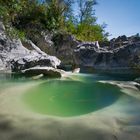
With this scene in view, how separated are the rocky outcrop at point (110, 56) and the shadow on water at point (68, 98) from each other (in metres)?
13.3

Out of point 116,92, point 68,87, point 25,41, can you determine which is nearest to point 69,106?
point 116,92

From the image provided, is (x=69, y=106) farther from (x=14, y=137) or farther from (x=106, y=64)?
(x=106, y=64)

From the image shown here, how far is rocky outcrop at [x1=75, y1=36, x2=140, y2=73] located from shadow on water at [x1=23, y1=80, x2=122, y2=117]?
13.3m

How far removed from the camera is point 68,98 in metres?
8.11

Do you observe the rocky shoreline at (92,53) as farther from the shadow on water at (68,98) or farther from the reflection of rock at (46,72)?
the shadow on water at (68,98)

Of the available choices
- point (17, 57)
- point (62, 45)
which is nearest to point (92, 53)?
point (62, 45)

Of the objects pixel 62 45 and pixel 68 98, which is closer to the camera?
pixel 68 98

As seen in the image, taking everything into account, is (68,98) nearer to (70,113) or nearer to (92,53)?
(70,113)

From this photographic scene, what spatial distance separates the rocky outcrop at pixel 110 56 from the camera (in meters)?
23.2

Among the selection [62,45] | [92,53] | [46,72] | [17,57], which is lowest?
[46,72]

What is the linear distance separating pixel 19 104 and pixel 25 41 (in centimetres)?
1329

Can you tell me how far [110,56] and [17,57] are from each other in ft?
33.6

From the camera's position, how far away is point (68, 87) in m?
10.1

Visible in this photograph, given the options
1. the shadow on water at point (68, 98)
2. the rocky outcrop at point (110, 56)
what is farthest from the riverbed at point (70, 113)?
the rocky outcrop at point (110, 56)
